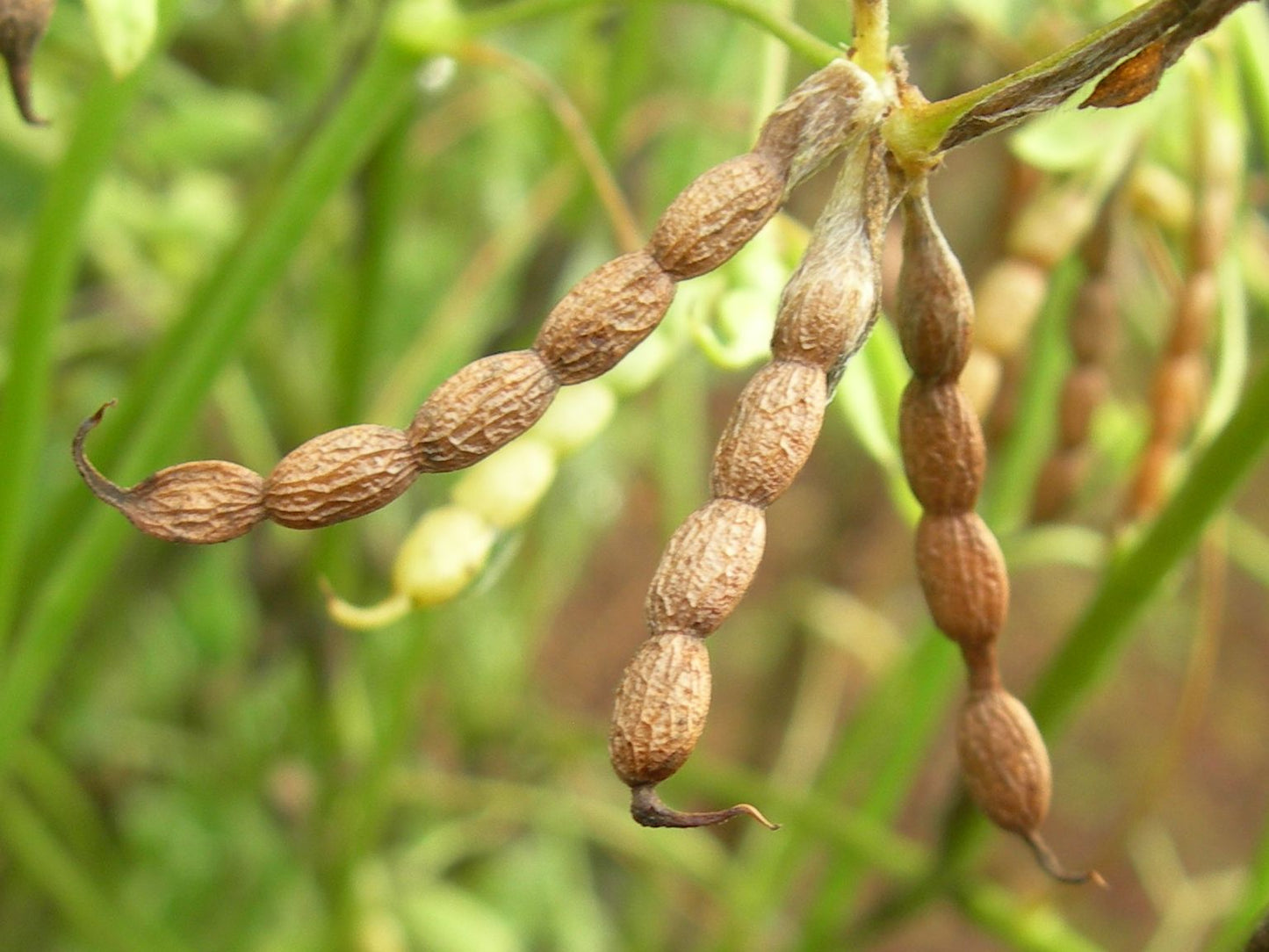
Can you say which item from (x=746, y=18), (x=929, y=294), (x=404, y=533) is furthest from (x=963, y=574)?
(x=404, y=533)

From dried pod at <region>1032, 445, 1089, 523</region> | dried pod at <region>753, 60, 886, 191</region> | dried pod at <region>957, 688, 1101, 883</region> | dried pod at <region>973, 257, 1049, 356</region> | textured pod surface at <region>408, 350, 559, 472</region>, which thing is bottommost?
dried pod at <region>1032, 445, 1089, 523</region>

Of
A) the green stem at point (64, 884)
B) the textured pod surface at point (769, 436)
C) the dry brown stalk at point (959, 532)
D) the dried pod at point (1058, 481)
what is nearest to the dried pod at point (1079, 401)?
the dried pod at point (1058, 481)

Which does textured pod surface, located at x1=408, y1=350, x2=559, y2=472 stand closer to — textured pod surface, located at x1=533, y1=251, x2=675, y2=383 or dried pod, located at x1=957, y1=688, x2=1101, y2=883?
textured pod surface, located at x1=533, y1=251, x2=675, y2=383

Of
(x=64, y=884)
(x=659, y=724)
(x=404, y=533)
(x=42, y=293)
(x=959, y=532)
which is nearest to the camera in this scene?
(x=659, y=724)

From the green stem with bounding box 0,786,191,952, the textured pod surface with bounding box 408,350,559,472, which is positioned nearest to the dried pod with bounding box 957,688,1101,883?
the textured pod surface with bounding box 408,350,559,472

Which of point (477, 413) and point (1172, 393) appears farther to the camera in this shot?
point (1172, 393)

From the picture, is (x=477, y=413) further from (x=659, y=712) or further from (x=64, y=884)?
(x=64, y=884)
